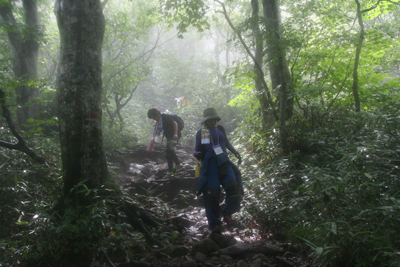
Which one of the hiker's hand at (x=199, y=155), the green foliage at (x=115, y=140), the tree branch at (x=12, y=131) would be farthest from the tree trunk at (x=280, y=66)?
the green foliage at (x=115, y=140)

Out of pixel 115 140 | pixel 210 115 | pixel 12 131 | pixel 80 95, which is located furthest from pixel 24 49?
pixel 210 115

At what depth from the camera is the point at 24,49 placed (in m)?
8.22

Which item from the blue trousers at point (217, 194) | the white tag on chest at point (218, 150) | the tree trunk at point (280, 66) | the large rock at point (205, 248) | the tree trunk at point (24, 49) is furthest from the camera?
the tree trunk at point (24, 49)

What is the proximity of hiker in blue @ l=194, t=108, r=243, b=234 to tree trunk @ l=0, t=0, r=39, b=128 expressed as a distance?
6387 mm

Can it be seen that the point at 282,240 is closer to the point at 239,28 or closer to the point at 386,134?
the point at 386,134

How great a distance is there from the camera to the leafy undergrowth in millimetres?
2006

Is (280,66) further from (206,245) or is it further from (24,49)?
(24,49)

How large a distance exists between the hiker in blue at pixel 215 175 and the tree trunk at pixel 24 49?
639cm

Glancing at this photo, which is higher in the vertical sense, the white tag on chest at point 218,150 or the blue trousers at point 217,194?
the white tag on chest at point 218,150

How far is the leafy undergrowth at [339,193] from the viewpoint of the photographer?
6.58ft

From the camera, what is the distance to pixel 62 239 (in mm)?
2521

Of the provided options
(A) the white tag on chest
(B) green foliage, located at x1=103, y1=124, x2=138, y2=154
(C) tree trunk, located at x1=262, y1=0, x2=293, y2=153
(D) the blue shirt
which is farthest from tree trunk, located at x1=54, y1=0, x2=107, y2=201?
(B) green foliage, located at x1=103, y1=124, x2=138, y2=154

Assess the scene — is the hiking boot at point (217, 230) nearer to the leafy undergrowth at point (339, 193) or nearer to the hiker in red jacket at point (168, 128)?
the leafy undergrowth at point (339, 193)

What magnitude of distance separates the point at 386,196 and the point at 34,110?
926cm
